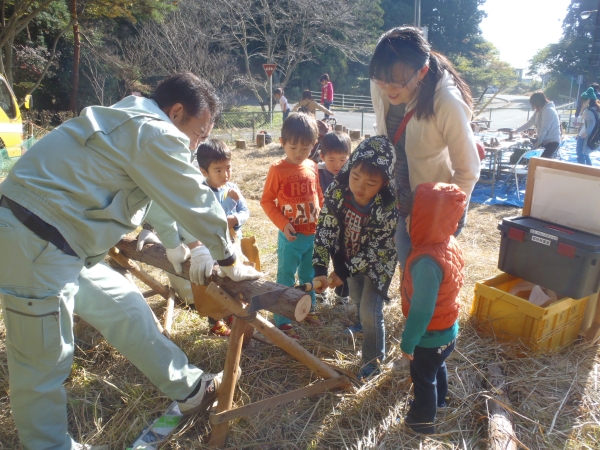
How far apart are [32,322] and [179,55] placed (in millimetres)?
17905

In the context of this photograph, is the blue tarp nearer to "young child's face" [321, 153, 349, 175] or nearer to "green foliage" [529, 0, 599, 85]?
"young child's face" [321, 153, 349, 175]

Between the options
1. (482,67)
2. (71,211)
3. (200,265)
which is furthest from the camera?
(482,67)

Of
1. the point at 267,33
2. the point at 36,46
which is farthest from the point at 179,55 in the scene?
the point at 267,33

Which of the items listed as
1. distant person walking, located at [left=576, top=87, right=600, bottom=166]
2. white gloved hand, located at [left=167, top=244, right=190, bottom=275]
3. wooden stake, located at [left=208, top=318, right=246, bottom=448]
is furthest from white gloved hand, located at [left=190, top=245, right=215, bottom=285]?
distant person walking, located at [left=576, top=87, right=600, bottom=166]

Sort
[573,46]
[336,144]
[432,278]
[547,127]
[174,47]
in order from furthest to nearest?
[573,46] < [174,47] < [547,127] < [336,144] < [432,278]

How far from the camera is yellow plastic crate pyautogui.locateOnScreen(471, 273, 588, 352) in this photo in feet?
9.86

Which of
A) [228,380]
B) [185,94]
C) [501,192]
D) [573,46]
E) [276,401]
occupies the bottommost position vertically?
[501,192]

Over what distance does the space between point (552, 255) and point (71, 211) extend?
2875 millimetres

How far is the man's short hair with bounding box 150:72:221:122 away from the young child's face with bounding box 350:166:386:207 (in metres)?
0.86

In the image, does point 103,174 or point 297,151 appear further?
point 297,151

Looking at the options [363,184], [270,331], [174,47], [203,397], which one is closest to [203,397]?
[203,397]

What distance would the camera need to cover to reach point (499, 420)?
2389 millimetres

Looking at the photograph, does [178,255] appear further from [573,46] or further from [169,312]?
[573,46]

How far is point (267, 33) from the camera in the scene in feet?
74.9
